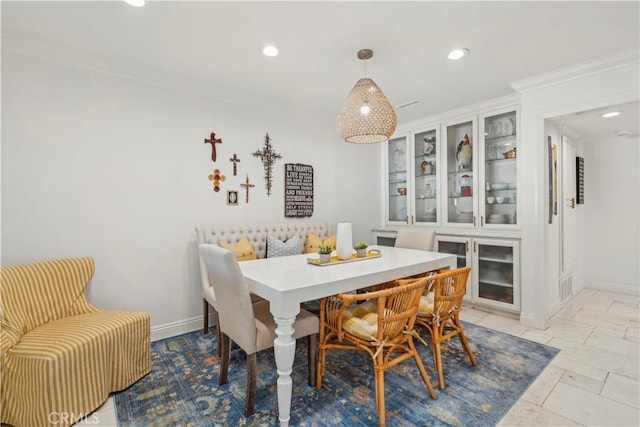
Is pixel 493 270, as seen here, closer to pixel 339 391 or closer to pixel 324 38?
pixel 339 391

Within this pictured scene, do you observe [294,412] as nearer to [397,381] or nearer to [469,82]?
[397,381]

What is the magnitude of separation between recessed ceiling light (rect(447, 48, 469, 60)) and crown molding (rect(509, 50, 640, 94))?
0.94 meters

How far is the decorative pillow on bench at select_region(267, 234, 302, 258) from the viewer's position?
331 centimetres

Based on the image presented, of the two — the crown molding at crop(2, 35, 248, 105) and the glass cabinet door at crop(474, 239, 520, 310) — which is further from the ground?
the crown molding at crop(2, 35, 248, 105)

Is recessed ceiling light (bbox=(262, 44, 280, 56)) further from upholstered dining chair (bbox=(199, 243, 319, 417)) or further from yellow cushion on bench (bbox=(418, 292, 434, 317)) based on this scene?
yellow cushion on bench (bbox=(418, 292, 434, 317))

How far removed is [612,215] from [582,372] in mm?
3142

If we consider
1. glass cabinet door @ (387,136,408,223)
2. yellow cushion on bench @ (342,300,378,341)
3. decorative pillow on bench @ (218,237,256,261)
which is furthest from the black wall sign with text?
yellow cushion on bench @ (342,300,378,341)

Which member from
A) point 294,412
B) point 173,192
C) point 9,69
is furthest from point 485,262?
point 9,69

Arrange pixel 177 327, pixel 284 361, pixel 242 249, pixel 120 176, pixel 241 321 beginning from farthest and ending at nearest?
pixel 242 249
pixel 177 327
pixel 120 176
pixel 241 321
pixel 284 361

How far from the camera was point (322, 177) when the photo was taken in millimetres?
4203

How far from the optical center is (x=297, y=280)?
74.0 inches

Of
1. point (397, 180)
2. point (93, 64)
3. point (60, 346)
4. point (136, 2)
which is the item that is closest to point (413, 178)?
point (397, 180)

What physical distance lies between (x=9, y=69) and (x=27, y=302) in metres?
1.72

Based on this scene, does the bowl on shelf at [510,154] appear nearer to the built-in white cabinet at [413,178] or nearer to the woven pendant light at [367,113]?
the built-in white cabinet at [413,178]
